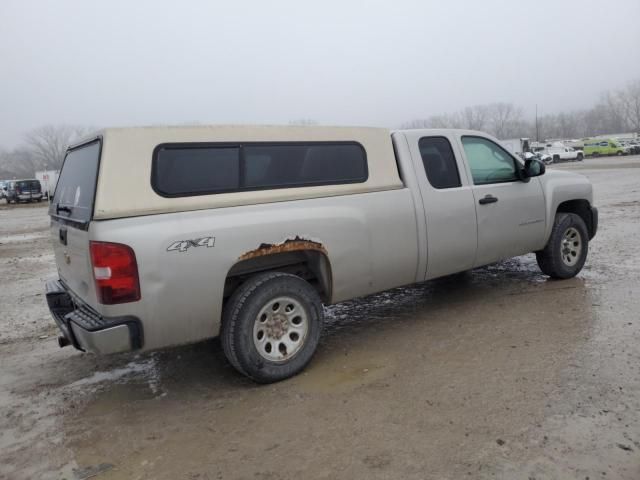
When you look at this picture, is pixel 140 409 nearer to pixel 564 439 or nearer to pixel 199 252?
pixel 199 252

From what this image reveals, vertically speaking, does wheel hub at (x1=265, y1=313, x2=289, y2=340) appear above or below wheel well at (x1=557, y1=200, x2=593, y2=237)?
below

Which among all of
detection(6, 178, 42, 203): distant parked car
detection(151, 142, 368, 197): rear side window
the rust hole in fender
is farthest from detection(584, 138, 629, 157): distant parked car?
the rust hole in fender

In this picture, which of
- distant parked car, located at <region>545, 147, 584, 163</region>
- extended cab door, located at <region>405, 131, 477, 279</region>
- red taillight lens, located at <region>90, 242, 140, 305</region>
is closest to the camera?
red taillight lens, located at <region>90, 242, 140, 305</region>

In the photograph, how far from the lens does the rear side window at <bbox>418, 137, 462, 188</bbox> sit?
5000 millimetres

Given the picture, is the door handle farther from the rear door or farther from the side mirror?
the rear door

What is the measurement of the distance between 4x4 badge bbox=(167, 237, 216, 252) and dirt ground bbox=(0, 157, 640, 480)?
1.18 m

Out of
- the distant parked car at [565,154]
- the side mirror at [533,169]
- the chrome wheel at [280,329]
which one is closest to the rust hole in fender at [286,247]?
the chrome wheel at [280,329]

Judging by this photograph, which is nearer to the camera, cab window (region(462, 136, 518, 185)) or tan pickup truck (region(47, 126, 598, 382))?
tan pickup truck (region(47, 126, 598, 382))

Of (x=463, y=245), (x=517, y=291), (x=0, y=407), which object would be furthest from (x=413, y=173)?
(x=0, y=407)

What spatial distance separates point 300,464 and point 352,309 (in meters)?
3.07

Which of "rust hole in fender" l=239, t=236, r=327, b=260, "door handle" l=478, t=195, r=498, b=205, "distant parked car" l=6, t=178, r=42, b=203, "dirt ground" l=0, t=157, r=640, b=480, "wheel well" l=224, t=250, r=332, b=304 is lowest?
"dirt ground" l=0, t=157, r=640, b=480

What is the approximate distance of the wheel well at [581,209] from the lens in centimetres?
643

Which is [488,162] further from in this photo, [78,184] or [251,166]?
[78,184]

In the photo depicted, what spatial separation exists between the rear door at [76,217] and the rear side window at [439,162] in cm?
299
